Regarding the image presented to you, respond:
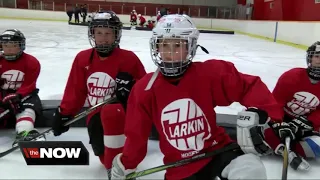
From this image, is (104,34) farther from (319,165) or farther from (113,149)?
(319,165)

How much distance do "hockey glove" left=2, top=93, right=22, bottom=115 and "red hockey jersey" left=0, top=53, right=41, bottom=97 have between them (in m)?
0.08

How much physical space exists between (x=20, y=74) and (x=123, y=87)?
855 millimetres

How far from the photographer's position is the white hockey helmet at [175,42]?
3.47 feet

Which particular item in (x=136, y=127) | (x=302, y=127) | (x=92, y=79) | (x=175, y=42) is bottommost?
(x=302, y=127)

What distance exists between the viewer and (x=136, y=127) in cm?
113

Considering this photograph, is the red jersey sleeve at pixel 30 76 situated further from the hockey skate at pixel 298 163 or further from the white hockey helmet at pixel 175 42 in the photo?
the hockey skate at pixel 298 163

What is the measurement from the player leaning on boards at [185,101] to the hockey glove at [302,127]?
535mm

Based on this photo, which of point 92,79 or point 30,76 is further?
point 30,76

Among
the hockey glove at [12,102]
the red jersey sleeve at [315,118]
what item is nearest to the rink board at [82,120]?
the hockey glove at [12,102]

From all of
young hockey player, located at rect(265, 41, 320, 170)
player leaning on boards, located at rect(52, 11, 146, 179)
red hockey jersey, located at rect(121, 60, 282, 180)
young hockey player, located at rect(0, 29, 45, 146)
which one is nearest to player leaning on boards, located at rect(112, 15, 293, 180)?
red hockey jersey, located at rect(121, 60, 282, 180)

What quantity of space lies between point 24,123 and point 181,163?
101cm

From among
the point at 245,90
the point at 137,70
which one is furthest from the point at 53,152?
the point at 245,90

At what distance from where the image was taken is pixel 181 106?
3.59 ft

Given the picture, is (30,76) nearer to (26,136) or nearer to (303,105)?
(26,136)
